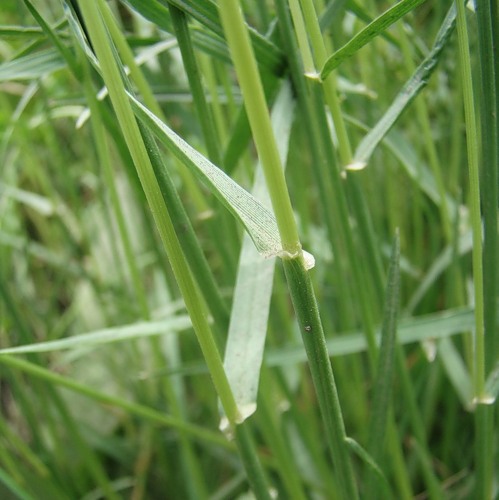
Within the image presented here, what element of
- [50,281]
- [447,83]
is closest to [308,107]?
[447,83]

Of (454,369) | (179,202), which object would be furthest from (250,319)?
(454,369)

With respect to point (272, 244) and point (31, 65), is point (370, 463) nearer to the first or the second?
point (272, 244)

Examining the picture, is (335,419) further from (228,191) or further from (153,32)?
(153,32)

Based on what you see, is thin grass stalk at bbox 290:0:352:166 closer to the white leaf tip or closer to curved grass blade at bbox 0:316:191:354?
the white leaf tip

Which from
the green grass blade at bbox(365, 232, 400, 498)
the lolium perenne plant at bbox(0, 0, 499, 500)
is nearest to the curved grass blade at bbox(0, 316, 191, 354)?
the lolium perenne plant at bbox(0, 0, 499, 500)

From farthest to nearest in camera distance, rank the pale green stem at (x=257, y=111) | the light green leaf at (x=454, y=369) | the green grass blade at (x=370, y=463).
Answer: the light green leaf at (x=454, y=369)
the green grass blade at (x=370, y=463)
the pale green stem at (x=257, y=111)

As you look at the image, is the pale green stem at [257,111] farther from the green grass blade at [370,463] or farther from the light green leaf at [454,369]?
the light green leaf at [454,369]

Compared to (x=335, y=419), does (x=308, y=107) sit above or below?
above

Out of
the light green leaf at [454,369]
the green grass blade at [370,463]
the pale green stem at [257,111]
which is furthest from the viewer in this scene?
the light green leaf at [454,369]

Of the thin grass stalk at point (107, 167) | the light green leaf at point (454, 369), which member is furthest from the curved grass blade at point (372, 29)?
the light green leaf at point (454, 369)
